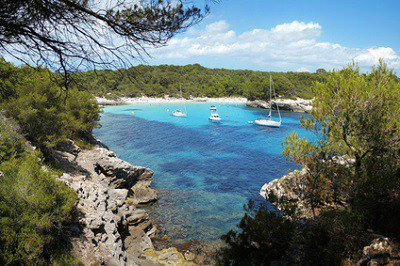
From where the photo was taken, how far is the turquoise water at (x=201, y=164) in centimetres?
1620

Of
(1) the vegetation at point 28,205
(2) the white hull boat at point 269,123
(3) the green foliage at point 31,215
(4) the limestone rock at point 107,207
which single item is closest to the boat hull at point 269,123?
(2) the white hull boat at point 269,123

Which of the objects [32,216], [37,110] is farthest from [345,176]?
[37,110]

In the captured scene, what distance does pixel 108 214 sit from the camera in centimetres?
1170

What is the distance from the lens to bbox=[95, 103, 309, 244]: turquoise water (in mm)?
16203

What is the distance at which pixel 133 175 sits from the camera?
1997 centimetres

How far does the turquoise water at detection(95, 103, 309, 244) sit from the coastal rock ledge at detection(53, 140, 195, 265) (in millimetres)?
1964

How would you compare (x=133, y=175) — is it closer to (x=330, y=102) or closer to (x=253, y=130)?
(x=330, y=102)

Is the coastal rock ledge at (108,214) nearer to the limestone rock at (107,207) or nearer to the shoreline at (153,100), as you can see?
the limestone rock at (107,207)

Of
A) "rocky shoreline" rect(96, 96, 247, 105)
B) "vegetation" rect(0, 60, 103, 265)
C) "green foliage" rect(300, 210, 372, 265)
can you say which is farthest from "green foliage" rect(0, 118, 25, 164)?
"rocky shoreline" rect(96, 96, 247, 105)

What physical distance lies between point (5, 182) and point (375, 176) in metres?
12.7

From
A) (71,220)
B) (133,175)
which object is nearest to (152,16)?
(71,220)

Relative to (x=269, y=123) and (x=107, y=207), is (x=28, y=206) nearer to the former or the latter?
(x=107, y=207)

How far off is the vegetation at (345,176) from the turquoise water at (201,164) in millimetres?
6739

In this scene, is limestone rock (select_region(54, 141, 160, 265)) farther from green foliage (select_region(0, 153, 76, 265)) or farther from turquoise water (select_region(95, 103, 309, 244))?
turquoise water (select_region(95, 103, 309, 244))
